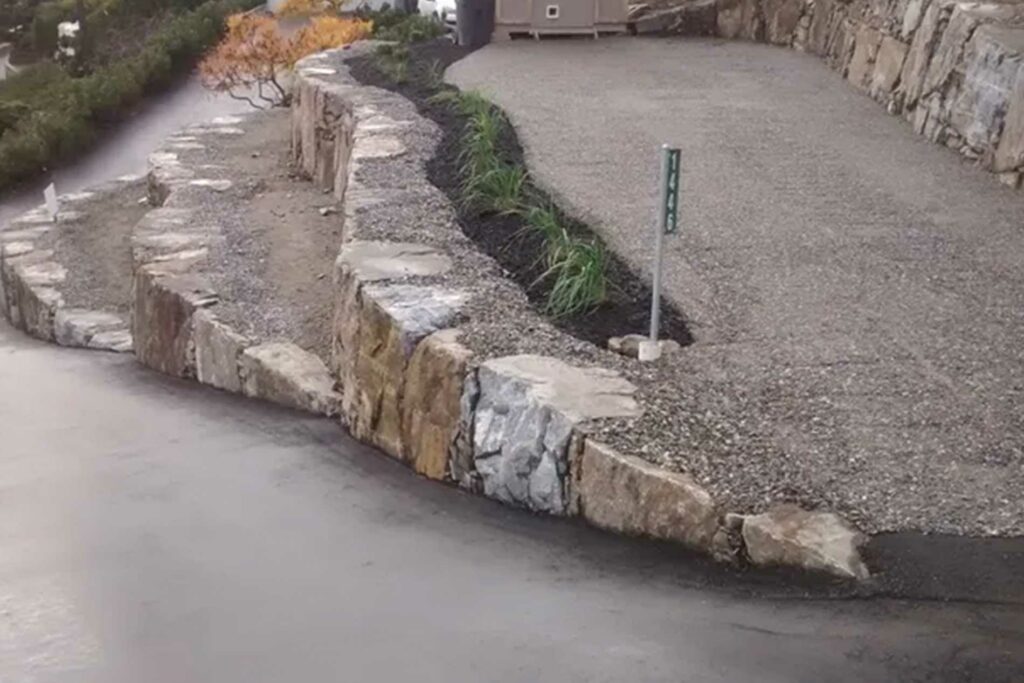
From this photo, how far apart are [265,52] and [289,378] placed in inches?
460

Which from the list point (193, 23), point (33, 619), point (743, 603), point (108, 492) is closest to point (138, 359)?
point (108, 492)

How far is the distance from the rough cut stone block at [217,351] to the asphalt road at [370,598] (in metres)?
1.32

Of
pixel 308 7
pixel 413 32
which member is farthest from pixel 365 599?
pixel 308 7

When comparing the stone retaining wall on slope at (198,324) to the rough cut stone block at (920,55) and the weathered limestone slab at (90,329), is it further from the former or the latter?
the rough cut stone block at (920,55)

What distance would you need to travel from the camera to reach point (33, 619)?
15.0 feet

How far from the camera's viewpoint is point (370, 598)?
4.50 meters

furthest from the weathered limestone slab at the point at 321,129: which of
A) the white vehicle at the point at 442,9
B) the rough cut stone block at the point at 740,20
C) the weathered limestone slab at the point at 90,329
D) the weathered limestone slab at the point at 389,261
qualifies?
the rough cut stone block at the point at 740,20

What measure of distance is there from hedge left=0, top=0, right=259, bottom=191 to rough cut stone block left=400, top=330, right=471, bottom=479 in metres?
13.1

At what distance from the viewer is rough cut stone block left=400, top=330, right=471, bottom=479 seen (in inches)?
212

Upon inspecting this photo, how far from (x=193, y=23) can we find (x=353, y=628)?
22442 millimetres

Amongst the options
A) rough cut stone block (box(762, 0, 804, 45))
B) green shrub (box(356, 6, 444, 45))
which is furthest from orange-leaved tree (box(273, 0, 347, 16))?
rough cut stone block (box(762, 0, 804, 45))

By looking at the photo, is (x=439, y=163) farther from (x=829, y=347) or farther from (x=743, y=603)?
(x=743, y=603)

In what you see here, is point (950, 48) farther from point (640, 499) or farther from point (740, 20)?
point (640, 499)

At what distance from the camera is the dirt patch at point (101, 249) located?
10516 mm
